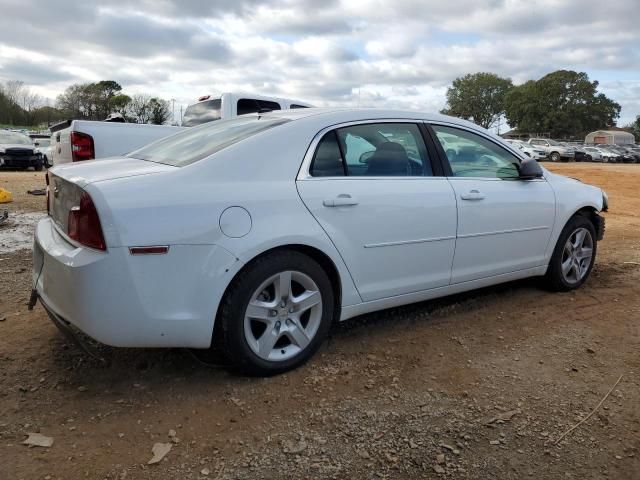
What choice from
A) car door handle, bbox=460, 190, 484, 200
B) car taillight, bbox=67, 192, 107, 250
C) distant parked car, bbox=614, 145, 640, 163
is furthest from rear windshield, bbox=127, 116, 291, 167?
distant parked car, bbox=614, 145, 640, 163

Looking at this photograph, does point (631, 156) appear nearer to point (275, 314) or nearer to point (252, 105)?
point (252, 105)

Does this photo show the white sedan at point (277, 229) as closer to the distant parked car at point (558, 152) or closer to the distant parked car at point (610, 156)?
the distant parked car at point (558, 152)

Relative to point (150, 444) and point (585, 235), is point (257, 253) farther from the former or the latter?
point (585, 235)

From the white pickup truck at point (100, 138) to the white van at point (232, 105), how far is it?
2.36 m

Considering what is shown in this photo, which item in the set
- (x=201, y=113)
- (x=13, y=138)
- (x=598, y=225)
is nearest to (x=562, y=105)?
(x=13, y=138)

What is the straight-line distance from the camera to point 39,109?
7662 centimetres

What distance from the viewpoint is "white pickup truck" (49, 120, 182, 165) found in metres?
6.16

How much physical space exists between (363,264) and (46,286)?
180 cm

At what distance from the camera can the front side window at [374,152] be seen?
338cm

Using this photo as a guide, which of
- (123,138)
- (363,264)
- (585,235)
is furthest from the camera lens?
(123,138)

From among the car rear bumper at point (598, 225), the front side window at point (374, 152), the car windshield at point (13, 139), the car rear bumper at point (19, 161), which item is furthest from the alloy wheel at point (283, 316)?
the car windshield at point (13, 139)

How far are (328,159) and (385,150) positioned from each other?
0.51 meters

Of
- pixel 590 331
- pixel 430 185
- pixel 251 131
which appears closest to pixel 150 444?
pixel 251 131

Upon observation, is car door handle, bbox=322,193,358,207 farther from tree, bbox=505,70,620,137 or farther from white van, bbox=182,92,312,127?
tree, bbox=505,70,620,137
